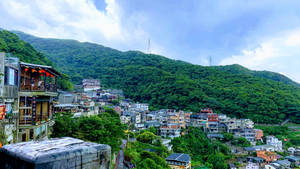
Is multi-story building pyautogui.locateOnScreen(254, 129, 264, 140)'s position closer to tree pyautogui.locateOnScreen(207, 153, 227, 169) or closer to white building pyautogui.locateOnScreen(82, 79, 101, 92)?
tree pyautogui.locateOnScreen(207, 153, 227, 169)

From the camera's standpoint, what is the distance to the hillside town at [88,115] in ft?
34.1

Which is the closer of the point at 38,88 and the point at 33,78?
the point at 38,88

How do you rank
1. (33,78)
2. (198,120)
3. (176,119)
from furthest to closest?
(198,120) → (176,119) → (33,78)

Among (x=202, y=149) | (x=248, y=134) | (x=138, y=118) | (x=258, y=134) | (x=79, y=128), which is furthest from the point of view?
(x=258, y=134)

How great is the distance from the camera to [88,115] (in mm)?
30938

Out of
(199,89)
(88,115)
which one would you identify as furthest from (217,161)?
(199,89)

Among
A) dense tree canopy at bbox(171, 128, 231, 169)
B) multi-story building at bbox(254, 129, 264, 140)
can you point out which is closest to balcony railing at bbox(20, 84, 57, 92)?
dense tree canopy at bbox(171, 128, 231, 169)

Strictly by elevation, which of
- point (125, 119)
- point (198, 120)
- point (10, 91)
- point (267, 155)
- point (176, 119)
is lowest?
point (267, 155)

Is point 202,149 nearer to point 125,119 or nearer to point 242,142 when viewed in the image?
point 242,142

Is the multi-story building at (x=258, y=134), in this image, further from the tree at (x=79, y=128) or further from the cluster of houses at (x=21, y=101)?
the cluster of houses at (x=21, y=101)

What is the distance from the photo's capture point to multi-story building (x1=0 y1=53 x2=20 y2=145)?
9131 mm

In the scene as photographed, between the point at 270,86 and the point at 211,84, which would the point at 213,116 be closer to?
the point at 211,84

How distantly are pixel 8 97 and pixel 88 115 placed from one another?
2155 centimetres

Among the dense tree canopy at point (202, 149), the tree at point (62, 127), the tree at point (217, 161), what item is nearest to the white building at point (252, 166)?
the dense tree canopy at point (202, 149)
